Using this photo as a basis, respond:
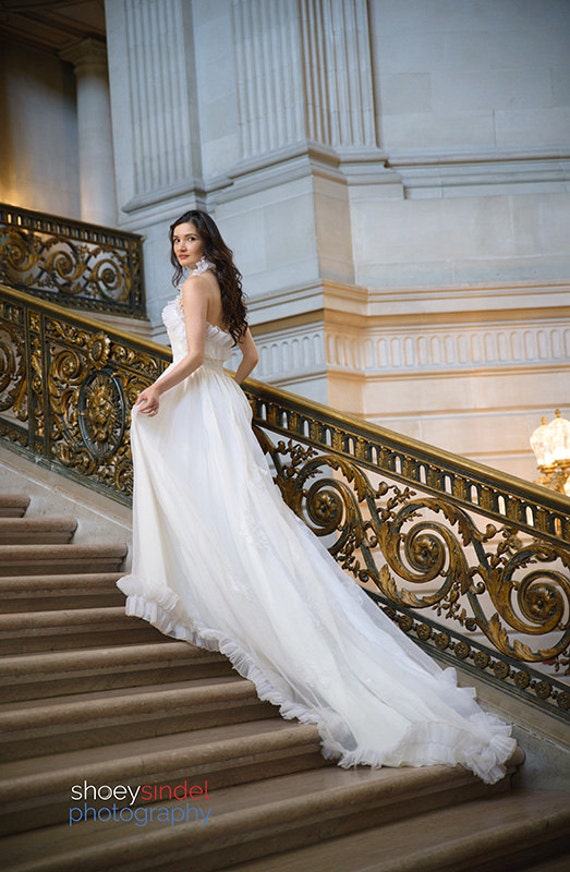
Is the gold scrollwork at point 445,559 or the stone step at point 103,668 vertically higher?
the gold scrollwork at point 445,559

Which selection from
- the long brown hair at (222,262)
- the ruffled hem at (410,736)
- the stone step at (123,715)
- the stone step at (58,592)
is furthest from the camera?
the long brown hair at (222,262)

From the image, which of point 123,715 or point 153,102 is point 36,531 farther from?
point 153,102

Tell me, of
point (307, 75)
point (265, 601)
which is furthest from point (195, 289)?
point (307, 75)

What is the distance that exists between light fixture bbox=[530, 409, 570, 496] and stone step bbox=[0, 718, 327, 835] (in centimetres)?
382

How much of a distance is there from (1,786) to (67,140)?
487 inches

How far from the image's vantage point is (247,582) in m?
4.59

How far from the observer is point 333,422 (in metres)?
5.31

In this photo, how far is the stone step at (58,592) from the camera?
484 cm

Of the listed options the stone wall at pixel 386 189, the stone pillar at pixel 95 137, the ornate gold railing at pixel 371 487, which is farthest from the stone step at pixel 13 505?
the stone pillar at pixel 95 137

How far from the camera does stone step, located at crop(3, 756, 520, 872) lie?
320 centimetres

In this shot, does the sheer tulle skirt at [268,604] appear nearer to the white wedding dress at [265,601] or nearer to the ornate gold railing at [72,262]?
the white wedding dress at [265,601]

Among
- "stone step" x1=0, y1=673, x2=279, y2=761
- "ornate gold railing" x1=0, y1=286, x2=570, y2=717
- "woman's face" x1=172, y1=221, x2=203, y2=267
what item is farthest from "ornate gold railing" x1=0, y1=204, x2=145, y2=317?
"stone step" x1=0, y1=673, x2=279, y2=761

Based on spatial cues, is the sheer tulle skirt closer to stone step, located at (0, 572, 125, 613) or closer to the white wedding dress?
the white wedding dress

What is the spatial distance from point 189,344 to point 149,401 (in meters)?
0.35
